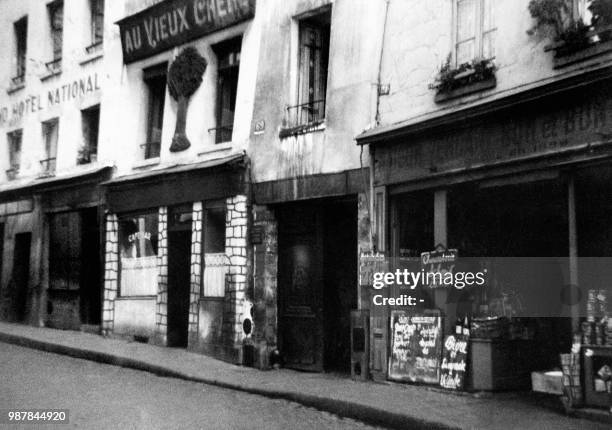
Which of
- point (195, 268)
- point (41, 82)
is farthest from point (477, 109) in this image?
point (41, 82)

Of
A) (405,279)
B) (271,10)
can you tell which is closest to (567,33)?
(405,279)

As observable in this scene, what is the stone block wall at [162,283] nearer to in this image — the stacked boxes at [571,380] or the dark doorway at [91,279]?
the dark doorway at [91,279]

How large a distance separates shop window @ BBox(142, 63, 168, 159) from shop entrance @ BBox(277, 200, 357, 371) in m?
4.67

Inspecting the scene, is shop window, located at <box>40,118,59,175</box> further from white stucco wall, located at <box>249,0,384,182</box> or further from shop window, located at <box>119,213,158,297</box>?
white stucco wall, located at <box>249,0,384,182</box>

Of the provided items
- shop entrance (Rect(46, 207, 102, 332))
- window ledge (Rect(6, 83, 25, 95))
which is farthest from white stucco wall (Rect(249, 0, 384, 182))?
window ledge (Rect(6, 83, 25, 95))

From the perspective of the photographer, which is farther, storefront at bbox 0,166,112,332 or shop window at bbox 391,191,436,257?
storefront at bbox 0,166,112,332

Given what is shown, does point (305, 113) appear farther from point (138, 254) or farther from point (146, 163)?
point (138, 254)

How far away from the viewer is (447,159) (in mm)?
9945

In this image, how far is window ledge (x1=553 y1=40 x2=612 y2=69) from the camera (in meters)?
8.22

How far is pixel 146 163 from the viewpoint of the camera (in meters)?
15.8

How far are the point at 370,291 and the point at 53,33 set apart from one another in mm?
12514

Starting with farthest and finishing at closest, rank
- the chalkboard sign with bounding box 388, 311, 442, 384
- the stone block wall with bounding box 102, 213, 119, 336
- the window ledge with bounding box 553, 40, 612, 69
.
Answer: the stone block wall with bounding box 102, 213, 119, 336
the chalkboard sign with bounding box 388, 311, 442, 384
the window ledge with bounding box 553, 40, 612, 69

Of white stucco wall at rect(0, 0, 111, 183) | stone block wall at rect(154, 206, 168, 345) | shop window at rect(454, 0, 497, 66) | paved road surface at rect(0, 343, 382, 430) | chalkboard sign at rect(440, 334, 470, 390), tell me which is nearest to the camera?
paved road surface at rect(0, 343, 382, 430)

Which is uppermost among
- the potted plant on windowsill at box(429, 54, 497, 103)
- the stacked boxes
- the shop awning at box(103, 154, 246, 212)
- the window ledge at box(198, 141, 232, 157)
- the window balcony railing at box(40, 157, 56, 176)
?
the window balcony railing at box(40, 157, 56, 176)
